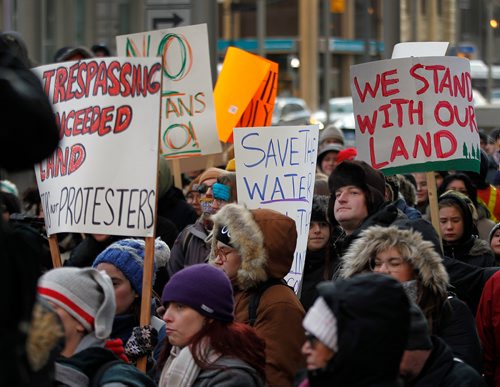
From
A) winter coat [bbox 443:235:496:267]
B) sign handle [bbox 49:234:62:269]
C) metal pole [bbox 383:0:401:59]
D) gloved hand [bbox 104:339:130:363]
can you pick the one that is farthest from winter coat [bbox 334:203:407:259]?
metal pole [bbox 383:0:401:59]

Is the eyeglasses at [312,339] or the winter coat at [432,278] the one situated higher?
the eyeglasses at [312,339]

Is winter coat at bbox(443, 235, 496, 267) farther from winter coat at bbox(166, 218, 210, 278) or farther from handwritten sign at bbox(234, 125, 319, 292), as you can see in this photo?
winter coat at bbox(166, 218, 210, 278)

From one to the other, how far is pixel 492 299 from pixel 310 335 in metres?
2.59

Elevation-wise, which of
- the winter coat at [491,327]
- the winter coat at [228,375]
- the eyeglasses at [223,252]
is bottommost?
the winter coat at [491,327]

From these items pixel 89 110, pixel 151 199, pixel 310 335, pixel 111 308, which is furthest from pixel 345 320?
pixel 89 110

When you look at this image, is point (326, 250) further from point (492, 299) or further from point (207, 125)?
point (207, 125)

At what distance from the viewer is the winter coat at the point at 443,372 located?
4531 mm

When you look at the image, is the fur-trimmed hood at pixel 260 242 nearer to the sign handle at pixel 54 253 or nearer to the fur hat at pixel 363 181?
the sign handle at pixel 54 253

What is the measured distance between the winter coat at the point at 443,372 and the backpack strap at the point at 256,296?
1.09 metres

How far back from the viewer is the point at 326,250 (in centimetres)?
710

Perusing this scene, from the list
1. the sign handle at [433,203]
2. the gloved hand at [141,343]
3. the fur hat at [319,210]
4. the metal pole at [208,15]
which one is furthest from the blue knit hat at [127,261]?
the metal pole at [208,15]

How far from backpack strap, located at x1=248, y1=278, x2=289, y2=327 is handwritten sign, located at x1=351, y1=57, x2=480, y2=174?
81.3 inches

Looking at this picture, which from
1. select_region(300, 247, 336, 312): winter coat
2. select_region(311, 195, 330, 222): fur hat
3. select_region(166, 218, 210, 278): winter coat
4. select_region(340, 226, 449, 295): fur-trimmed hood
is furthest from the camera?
select_region(166, 218, 210, 278): winter coat

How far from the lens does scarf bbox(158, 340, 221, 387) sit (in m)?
4.80
